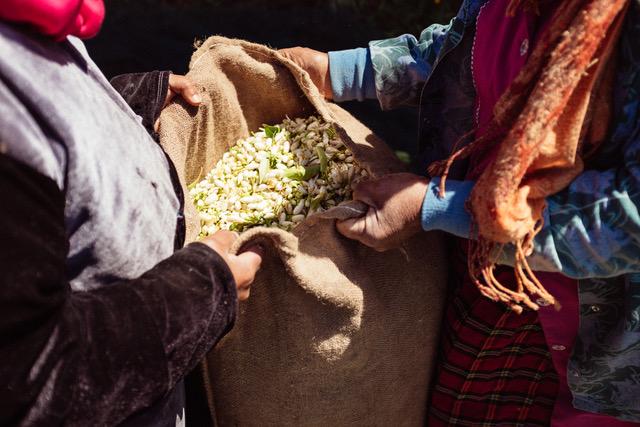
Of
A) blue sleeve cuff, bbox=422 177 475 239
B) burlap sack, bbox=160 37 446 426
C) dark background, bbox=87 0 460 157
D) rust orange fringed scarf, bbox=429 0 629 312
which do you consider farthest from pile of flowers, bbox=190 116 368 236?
dark background, bbox=87 0 460 157

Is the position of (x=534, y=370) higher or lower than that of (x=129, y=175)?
lower

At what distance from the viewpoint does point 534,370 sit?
1506 mm

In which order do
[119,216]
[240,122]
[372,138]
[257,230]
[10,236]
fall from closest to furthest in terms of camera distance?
[10,236] → [119,216] → [257,230] → [372,138] → [240,122]

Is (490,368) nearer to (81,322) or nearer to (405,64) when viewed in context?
(405,64)

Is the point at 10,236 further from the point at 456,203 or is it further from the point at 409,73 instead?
the point at 409,73

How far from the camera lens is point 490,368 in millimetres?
1515

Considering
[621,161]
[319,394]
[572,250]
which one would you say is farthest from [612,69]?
[319,394]

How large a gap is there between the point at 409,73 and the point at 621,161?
0.65m

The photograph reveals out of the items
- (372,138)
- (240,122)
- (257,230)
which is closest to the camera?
(257,230)

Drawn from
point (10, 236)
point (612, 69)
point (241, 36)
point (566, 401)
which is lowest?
point (566, 401)

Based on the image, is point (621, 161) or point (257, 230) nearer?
point (621, 161)

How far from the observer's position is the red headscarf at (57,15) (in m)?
0.81

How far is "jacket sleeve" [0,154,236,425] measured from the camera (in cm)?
80

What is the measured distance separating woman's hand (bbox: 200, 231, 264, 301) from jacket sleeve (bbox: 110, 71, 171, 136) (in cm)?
37
